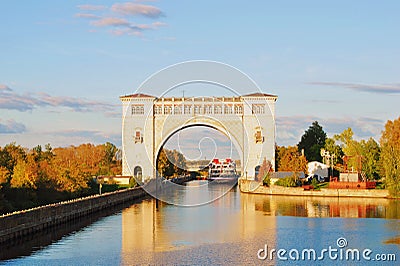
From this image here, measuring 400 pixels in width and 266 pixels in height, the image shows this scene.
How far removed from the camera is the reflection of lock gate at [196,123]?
130 feet

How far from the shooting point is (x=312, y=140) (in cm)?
5191

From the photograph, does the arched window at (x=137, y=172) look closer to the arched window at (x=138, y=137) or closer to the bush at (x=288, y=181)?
the arched window at (x=138, y=137)

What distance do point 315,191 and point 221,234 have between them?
1542 centimetres

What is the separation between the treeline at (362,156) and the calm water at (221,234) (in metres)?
3.91

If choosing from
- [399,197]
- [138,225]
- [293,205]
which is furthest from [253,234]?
[399,197]

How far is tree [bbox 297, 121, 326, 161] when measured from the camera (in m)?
49.8

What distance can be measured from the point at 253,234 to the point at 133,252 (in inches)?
166

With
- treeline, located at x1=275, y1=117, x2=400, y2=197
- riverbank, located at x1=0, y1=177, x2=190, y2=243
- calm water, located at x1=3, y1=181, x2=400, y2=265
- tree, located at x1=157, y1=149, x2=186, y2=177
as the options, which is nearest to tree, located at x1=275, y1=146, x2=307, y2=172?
treeline, located at x1=275, y1=117, x2=400, y2=197

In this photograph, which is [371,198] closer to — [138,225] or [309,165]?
[309,165]

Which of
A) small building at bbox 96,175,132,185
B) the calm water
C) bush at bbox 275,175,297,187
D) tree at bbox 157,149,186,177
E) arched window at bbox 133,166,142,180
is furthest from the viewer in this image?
tree at bbox 157,149,186,177

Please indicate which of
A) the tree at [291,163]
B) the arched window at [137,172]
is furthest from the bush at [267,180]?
the arched window at [137,172]

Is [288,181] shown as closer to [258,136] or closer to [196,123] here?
[258,136]

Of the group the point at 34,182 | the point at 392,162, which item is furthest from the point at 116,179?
the point at 34,182

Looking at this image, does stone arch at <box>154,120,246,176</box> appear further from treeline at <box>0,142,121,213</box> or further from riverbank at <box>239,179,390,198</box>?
treeline at <box>0,142,121,213</box>
